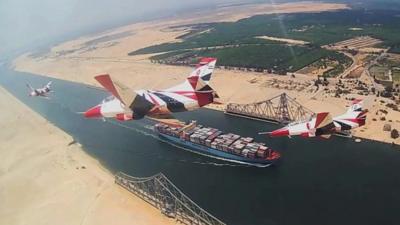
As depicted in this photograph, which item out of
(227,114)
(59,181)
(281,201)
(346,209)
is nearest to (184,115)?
(227,114)

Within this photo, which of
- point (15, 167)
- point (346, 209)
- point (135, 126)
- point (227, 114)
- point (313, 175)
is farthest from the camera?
point (227, 114)

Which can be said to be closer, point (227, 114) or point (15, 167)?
point (15, 167)

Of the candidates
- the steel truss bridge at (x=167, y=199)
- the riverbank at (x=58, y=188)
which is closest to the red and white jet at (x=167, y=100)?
the steel truss bridge at (x=167, y=199)

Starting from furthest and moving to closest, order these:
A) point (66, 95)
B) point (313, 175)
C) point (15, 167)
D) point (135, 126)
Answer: point (66, 95) < point (135, 126) < point (15, 167) < point (313, 175)

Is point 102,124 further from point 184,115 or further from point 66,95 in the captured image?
point 66,95

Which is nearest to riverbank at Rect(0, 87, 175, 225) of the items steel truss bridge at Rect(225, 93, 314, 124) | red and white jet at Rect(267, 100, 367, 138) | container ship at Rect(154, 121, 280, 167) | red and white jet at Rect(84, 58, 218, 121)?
container ship at Rect(154, 121, 280, 167)

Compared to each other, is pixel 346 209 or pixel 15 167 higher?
pixel 15 167

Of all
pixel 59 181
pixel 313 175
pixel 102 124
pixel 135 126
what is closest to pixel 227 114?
pixel 135 126

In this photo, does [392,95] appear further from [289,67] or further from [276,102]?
[289,67]

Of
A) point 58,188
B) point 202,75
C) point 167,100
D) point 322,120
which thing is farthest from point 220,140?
point 167,100
